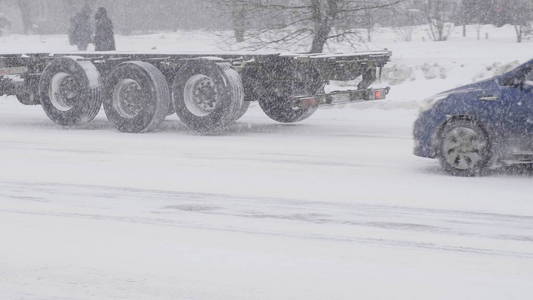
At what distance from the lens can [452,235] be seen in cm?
733

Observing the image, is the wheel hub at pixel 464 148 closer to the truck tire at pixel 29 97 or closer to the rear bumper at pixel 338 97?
the rear bumper at pixel 338 97

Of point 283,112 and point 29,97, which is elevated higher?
point 29,97

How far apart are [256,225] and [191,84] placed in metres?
7.30

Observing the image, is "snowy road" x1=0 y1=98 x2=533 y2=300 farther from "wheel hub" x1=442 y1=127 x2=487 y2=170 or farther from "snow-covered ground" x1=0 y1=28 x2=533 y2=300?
"wheel hub" x1=442 y1=127 x2=487 y2=170

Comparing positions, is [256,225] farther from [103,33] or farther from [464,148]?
[103,33]

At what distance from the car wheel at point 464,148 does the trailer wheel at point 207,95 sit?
4.57 m

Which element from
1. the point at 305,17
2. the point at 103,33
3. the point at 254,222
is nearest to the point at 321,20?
the point at 305,17

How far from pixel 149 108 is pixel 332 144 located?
3252 mm

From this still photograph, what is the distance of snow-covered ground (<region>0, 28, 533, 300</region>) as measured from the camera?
611 centimetres

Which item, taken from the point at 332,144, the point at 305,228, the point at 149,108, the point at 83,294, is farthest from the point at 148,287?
the point at 149,108

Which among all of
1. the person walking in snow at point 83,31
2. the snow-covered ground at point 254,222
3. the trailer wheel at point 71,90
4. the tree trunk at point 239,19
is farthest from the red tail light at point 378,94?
the person walking in snow at point 83,31

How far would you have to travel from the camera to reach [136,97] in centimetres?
1523

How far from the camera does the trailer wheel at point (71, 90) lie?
1543 cm

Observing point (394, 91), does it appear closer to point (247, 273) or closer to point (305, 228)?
point (305, 228)
